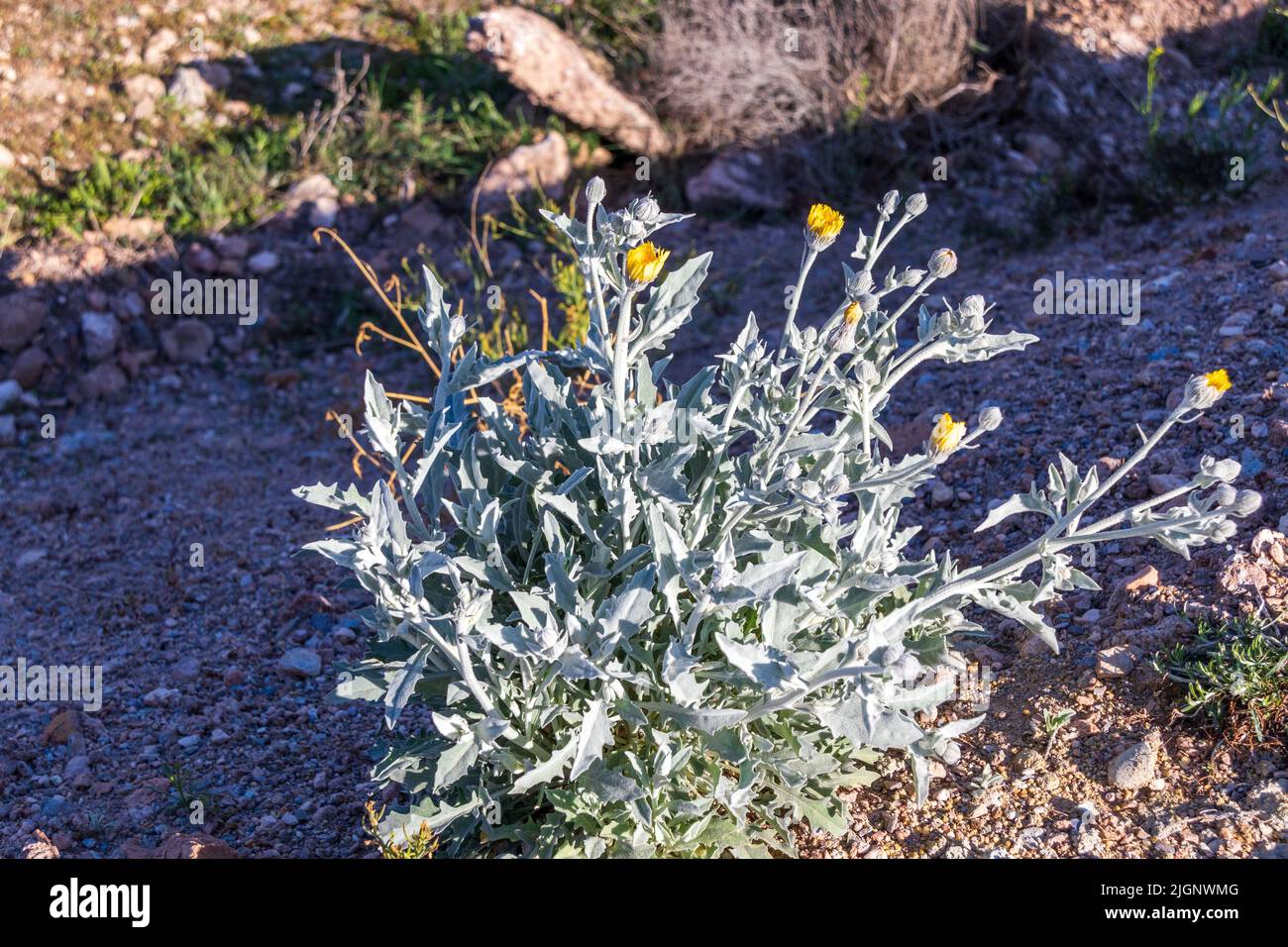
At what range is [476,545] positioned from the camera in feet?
9.50

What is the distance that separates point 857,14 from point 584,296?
2.45m

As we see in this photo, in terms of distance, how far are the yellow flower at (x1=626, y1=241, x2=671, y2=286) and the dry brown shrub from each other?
4436mm

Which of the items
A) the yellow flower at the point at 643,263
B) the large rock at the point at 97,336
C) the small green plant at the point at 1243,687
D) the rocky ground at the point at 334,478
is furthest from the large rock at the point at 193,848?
the large rock at the point at 97,336

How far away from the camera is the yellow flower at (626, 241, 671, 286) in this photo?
2584 mm

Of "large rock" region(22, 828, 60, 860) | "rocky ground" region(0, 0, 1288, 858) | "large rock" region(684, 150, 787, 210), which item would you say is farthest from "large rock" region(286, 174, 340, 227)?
"large rock" region(22, 828, 60, 860)

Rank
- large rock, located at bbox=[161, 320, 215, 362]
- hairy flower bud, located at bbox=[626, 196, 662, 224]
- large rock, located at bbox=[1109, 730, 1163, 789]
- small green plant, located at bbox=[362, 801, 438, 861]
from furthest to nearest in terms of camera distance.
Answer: large rock, located at bbox=[161, 320, 215, 362] → large rock, located at bbox=[1109, 730, 1163, 789] → small green plant, located at bbox=[362, 801, 438, 861] → hairy flower bud, located at bbox=[626, 196, 662, 224]

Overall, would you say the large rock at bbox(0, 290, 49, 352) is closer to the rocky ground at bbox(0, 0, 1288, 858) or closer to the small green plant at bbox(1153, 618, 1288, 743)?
the rocky ground at bbox(0, 0, 1288, 858)

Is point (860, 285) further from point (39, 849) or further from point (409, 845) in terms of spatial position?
point (39, 849)

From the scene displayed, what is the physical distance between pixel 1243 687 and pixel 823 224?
152cm

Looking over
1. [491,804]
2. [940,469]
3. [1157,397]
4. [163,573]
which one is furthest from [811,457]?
[163,573]

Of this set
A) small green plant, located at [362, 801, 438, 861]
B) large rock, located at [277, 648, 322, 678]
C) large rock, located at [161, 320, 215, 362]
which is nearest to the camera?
small green plant, located at [362, 801, 438, 861]

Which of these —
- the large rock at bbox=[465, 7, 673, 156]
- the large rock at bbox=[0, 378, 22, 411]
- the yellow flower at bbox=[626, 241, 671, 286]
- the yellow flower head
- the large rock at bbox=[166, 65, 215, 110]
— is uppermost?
the yellow flower head

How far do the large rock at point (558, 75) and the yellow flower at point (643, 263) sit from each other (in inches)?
175

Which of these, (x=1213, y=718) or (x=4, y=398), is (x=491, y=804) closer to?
(x=1213, y=718)
